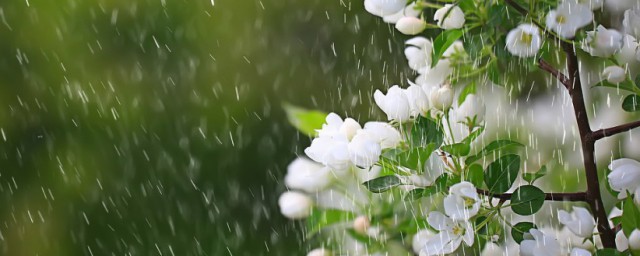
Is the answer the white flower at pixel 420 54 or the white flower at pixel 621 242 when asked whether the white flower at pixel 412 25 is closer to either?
the white flower at pixel 420 54

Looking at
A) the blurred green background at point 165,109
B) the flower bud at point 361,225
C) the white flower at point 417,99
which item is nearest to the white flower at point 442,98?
the white flower at point 417,99

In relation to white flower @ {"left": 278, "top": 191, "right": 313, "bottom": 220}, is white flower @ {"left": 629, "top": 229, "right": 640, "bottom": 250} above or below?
above

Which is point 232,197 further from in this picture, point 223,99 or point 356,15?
point 356,15

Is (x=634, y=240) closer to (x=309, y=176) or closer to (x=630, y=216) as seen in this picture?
(x=630, y=216)

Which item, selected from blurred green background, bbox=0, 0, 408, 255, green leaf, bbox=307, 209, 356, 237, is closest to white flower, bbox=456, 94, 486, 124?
green leaf, bbox=307, 209, 356, 237

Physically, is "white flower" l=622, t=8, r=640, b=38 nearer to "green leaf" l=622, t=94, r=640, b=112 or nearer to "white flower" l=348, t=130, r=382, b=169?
"green leaf" l=622, t=94, r=640, b=112

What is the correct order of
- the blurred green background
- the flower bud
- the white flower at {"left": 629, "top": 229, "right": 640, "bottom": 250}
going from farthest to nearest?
the blurred green background < the flower bud < the white flower at {"left": 629, "top": 229, "right": 640, "bottom": 250}
